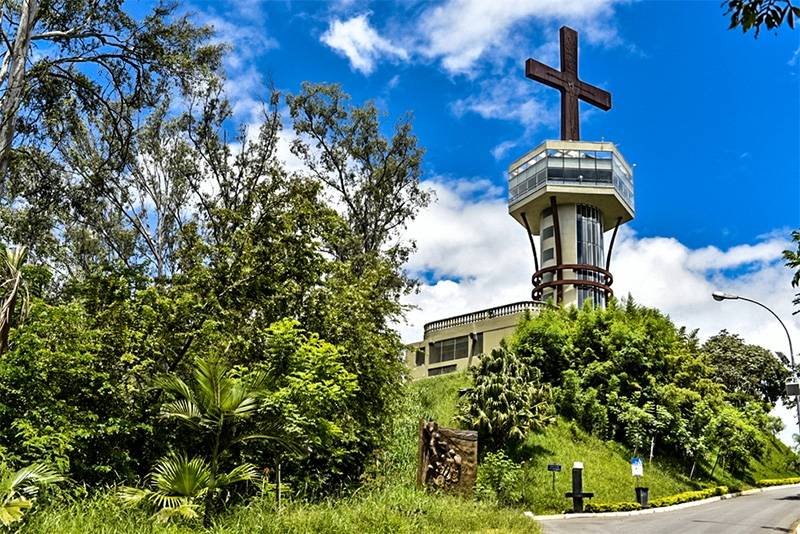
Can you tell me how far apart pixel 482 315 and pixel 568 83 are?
1670 centimetres

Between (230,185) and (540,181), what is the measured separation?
22.0 metres

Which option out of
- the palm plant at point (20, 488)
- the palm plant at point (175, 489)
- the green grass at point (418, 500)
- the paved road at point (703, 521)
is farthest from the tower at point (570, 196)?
the palm plant at point (20, 488)

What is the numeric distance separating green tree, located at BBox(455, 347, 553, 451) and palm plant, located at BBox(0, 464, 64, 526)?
54.0 feet

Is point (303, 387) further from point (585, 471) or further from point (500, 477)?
point (585, 471)

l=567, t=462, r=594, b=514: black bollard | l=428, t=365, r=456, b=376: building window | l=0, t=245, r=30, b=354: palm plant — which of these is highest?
l=428, t=365, r=456, b=376: building window

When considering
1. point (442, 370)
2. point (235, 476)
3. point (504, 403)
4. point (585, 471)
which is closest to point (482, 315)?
point (442, 370)

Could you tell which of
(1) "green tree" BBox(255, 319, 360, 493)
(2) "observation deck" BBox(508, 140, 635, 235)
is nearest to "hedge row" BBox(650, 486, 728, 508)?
(1) "green tree" BBox(255, 319, 360, 493)

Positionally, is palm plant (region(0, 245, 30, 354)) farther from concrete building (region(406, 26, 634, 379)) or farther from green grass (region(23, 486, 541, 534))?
concrete building (region(406, 26, 634, 379))

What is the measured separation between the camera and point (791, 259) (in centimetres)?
1130

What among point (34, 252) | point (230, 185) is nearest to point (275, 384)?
point (230, 185)

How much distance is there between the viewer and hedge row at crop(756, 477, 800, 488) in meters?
33.6

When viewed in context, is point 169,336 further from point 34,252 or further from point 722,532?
point 34,252

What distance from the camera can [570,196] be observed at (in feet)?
137

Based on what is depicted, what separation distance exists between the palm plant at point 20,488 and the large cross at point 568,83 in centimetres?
3797
